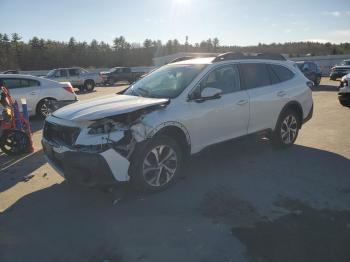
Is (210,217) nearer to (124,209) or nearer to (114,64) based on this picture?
(124,209)

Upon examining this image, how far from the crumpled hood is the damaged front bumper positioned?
1.57 feet

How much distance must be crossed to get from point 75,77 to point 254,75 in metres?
21.5

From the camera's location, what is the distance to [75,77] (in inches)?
1030

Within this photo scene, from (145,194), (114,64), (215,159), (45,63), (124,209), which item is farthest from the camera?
(114,64)

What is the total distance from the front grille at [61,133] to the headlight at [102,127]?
0.70 ft

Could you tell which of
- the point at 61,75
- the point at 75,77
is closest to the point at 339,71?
the point at 75,77

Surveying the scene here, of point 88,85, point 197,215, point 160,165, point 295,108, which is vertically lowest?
point 88,85

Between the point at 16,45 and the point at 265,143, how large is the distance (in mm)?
65844

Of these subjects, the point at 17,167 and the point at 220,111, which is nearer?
the point at 220,111

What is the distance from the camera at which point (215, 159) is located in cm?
668

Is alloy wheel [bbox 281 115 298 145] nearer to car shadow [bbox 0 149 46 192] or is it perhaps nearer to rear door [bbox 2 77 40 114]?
car shadow [bbox 0 149 46 192]

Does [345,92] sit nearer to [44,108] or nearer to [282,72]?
[282,72]

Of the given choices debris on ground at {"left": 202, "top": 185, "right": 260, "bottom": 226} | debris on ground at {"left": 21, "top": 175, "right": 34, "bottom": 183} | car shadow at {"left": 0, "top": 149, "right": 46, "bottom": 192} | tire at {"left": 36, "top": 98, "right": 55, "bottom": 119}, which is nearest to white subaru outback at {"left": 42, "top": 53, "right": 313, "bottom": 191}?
debris on ground at {"left": 202, "top": 185, "right": 260, "bottom": 226}

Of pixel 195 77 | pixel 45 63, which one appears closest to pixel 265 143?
pixel 195 77
